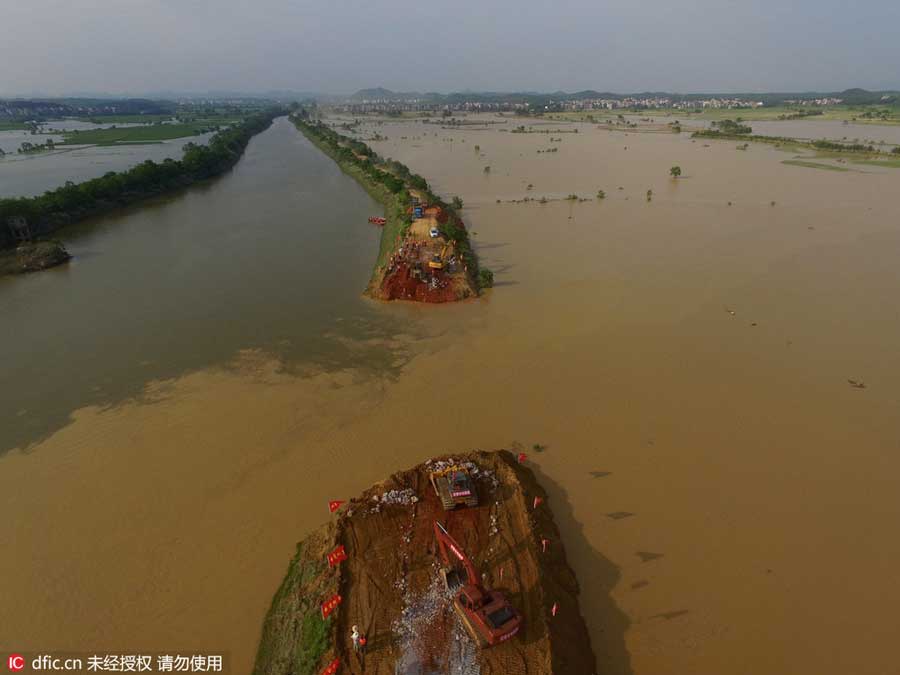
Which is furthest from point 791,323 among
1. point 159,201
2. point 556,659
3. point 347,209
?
point 159,201

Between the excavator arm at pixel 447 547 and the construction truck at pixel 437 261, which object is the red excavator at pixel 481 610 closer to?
the excavator arm at pixel 447 547

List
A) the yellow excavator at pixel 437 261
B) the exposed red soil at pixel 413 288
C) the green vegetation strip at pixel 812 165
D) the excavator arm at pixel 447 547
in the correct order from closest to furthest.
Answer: the excavator arm at pixel 447 547 < the exposed red soil at pixel 413 288 < the yellow excavator at pixel 437 261 < the green vegetation strip at pixel 812 165

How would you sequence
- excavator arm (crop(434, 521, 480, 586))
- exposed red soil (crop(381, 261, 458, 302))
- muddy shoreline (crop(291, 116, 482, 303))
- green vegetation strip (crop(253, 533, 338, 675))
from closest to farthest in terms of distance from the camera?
green vegetation strip (crop(253, 533, 338, 675))
excavator arm (crop(434, 521, 480, 586))
exposed red soil (crop(381, 261, 458, 302))
muddy shoreline (crop(291, 116, 482, 303))

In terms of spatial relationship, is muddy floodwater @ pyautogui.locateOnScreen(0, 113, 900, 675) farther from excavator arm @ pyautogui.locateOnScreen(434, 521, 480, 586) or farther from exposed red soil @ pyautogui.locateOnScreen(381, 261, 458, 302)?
excavator arm @ pyautogui.locateOnScreen(434, 521, 480, 586)

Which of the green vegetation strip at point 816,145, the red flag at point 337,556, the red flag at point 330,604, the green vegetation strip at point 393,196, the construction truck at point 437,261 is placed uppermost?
the green vegetation strip at point 816,145

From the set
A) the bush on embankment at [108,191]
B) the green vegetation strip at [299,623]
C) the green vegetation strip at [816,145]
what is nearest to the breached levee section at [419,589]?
the green vegetation strip at [299,623]

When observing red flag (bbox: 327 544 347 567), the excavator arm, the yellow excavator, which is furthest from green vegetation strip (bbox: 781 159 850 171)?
red flag (bbox: 327 544 347 567)
